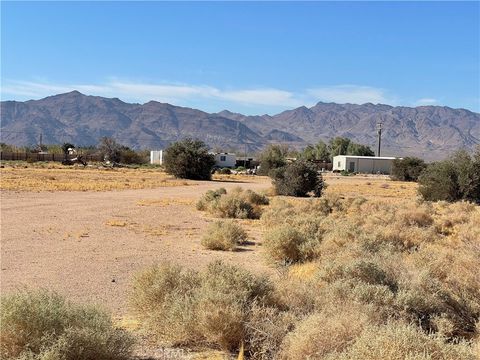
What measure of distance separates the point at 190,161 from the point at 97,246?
44312 mm

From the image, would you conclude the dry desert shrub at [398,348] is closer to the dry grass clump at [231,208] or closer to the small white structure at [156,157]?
the dry grass clump at [231,208]

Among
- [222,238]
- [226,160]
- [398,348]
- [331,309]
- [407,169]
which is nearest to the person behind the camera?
[398,348]

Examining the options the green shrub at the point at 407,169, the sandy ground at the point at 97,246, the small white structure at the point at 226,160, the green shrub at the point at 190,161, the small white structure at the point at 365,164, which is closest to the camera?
the sandy ground at the point at 97,246

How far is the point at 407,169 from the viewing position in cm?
7669

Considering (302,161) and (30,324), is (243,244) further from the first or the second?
(302,161)

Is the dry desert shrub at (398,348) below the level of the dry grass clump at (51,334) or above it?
above

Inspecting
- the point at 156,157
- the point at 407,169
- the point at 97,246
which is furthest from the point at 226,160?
the point at 97,246

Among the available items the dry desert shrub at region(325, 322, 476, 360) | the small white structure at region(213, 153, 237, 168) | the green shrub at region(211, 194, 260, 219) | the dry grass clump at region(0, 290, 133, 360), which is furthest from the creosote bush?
the small white structure at region(213, 153, 237, 168)

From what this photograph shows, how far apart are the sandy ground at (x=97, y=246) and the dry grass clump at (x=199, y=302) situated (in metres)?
1.15

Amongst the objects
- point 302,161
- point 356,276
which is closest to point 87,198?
point 302,161

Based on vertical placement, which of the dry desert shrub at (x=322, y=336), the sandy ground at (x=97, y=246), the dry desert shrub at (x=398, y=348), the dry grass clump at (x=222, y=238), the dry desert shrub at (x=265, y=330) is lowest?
the sandy ground at (x=97, y=246)

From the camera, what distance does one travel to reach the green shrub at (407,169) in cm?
7612

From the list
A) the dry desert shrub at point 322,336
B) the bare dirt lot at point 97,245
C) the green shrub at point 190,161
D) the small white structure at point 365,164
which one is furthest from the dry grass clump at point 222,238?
the small white structure at point 365,164

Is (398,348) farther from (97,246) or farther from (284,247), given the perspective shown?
(97,246)
